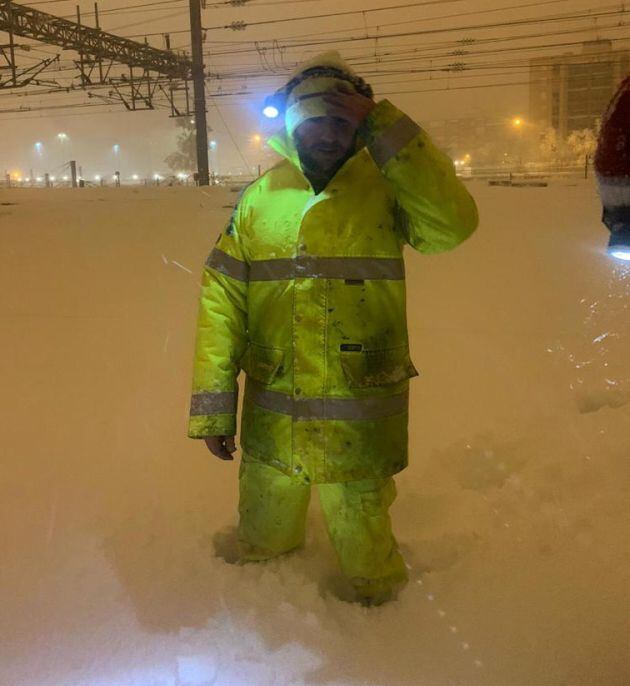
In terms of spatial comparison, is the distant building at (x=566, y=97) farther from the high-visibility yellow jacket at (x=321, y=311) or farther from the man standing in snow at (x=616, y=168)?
the man standing in snow at (x=616, y=168)

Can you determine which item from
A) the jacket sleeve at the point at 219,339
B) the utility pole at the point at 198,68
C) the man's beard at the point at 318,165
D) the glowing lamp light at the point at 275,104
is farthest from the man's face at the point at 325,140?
the utility pole at the point at 198,68

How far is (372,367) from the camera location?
2127mm

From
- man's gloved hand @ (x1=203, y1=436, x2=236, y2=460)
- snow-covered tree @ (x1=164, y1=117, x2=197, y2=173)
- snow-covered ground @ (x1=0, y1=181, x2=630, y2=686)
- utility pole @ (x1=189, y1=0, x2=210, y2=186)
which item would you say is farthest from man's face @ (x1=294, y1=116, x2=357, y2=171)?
snow-covered tree @ (x1=164, y1=117, x2=197, y2=173)

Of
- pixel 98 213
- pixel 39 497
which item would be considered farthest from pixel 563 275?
pixel 98 213

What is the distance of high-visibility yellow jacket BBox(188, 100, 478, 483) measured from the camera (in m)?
2.08

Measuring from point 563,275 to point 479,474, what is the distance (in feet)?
14.7

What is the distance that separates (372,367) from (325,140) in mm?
740

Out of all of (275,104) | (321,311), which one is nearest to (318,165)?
(275,104)

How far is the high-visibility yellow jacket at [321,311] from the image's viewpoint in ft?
6.81

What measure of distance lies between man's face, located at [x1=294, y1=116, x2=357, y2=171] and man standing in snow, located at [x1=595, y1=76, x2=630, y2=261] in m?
0.79

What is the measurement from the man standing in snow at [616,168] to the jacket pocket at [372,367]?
84 cm

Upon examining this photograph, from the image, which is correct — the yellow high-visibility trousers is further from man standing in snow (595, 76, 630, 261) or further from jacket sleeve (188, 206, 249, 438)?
man standing in snow (595, 76, 630, 261)

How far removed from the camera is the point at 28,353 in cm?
526

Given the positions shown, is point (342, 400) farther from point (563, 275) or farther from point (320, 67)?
point (563, 275)
